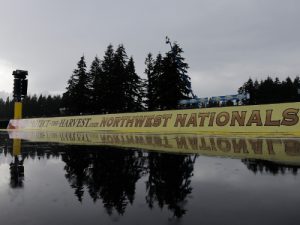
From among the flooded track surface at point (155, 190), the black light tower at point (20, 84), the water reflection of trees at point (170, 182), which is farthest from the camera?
the black light tower at point (20, 84)

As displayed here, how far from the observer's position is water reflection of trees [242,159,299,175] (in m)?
8.75

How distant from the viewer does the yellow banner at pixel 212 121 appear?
19.0 metres

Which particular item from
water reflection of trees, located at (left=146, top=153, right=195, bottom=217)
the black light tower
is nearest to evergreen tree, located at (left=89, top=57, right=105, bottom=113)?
the black light tower

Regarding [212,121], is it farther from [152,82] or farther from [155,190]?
[152,82]

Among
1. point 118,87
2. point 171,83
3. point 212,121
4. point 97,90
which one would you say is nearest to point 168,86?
point 171,83

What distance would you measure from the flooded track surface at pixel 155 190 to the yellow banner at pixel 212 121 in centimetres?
759

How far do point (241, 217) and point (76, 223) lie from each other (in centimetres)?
235

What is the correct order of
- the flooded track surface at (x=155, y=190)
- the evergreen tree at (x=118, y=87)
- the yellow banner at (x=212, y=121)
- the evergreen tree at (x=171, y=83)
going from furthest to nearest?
the evergreen tree at (x=118, y=87) → the evergreen tree at (x=171, y=83) → the yellow banner at (x=212, y=121) → the flooded track surface at (x=155, y=190)

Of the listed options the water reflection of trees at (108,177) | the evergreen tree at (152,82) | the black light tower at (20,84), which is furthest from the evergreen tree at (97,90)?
the water reflection of trees at (108,177)

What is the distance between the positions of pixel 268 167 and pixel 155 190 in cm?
394

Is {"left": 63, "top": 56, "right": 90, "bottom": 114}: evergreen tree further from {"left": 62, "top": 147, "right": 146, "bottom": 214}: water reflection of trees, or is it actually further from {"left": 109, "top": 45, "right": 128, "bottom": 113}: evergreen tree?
{"left": 62, "top": 147, "right": 146, "bottom": 214}: water reflection of trees

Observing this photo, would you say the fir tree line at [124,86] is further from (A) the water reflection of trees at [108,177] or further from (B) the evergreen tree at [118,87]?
(A) the water reflection of trees at [108,177]

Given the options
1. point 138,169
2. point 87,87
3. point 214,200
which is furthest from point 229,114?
point 87,87

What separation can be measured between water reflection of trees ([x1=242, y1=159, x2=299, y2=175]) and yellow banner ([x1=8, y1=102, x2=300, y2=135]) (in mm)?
8783
